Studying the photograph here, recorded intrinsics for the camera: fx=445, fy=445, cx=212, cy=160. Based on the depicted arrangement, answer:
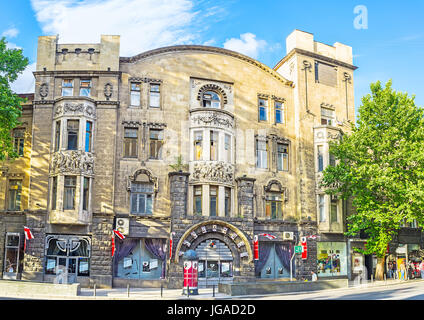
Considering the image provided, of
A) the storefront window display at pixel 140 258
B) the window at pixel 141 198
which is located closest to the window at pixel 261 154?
the window at pixel 141 198

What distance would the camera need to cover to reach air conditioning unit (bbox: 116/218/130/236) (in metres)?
32.0

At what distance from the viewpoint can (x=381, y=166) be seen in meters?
35.4

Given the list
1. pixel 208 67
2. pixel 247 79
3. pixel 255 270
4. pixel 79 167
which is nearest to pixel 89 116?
pixel 79 167

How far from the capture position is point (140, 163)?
33969mm

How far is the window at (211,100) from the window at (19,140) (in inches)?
573

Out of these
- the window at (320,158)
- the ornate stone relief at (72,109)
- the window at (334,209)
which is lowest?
the window at (334,209)

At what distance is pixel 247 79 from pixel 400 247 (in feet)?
69.5

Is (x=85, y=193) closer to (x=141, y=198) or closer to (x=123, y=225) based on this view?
(x=123, y=225)

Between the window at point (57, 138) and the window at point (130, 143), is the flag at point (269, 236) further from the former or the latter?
the window at point (57, 138)

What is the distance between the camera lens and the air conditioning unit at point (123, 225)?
31953mm

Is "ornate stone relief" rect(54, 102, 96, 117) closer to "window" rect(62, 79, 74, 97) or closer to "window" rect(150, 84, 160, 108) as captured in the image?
"window" rect(62, 79, 74, 97)

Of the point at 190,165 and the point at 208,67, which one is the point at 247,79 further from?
the point at 190,165

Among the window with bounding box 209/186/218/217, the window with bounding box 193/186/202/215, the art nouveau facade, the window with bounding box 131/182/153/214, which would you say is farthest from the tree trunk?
the window with bounding box 131/182/153/214

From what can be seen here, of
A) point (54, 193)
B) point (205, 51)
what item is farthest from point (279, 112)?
point (54, 193)
